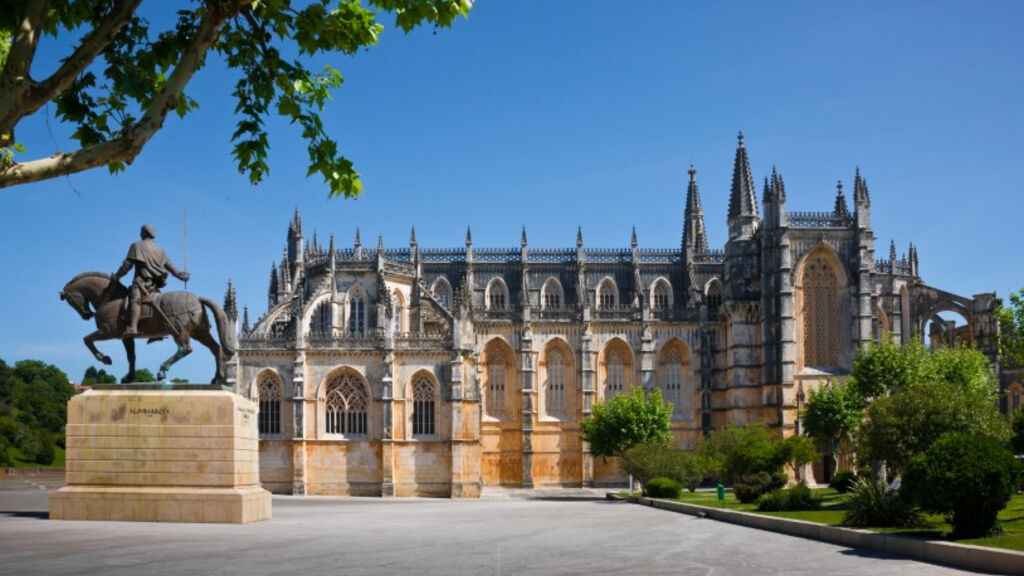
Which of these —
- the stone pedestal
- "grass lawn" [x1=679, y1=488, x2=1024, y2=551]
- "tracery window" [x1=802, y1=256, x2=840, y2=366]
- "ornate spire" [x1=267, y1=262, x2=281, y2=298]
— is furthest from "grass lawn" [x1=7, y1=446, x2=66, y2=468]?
"grass lawn" [x1=679, y1=488, x2=1024, y2=551]

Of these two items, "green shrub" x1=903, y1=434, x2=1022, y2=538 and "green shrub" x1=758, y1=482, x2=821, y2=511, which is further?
"green shrub" x1=758, y1=482, x2=821, y2=511

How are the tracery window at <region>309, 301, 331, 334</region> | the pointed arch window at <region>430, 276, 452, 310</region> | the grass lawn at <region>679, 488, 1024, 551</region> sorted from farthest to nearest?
the pointed arch window at <region>430, 276, 452, 310</region> < the tracery window at <region>309, 301, 331, 334</region> < the grass lawn at <region>679, 488, 1024, 551</region>

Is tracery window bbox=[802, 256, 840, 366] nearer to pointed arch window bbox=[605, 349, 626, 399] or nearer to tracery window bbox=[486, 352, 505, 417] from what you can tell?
pointed arch window bbox=[605, 349, 626, 399]

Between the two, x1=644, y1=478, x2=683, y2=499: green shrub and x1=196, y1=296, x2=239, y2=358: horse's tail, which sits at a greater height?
x1=196, y1=296, x2=239, y2=358: horse's tail

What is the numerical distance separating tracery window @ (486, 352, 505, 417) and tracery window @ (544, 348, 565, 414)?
2882 millimetres

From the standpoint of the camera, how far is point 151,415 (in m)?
23.8

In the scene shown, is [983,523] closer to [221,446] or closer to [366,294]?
[221,446]

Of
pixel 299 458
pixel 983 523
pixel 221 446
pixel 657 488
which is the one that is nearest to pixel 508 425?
pixel 299 458

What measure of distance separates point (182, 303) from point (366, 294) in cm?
3821

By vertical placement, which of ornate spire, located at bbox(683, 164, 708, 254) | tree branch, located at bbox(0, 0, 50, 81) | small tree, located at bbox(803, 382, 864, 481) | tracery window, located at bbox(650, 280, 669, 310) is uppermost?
ornate spire, located at bbox(683, 164, 708, 254)

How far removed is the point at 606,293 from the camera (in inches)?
2835

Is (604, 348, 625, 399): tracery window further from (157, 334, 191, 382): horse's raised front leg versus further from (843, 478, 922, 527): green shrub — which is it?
(157, 334, 191, 382): horse's raised front leg

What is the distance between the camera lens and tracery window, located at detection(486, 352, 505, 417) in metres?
66.6

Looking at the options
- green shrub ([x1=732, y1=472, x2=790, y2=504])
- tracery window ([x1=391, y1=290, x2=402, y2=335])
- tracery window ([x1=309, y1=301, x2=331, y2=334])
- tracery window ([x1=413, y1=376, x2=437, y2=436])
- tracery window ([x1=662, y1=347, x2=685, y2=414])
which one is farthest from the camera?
tracery window ([x1=662, y1=347, x2=685, y2=414])
